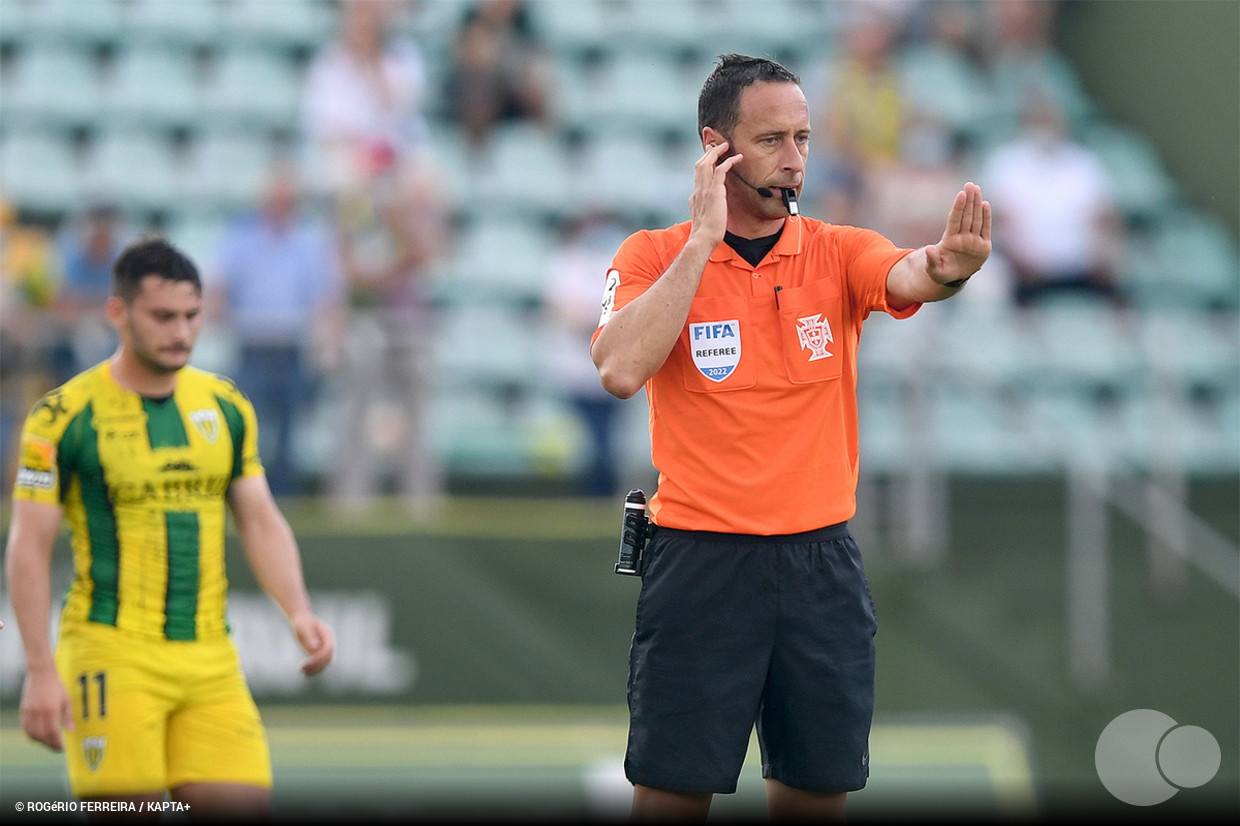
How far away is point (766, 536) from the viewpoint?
14.8 feet

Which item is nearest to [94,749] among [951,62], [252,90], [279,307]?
[279,307]

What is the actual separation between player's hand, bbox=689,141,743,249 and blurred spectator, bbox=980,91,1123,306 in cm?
747

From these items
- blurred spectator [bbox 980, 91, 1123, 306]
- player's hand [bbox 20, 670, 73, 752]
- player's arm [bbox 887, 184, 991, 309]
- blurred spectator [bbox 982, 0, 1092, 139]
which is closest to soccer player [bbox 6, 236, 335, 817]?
player's hand [bbox 20, 670, 73, 752]

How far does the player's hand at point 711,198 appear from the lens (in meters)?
4.39

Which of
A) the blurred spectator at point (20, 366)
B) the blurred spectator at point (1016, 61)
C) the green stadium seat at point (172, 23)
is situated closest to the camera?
the blurred spectator at point (20, 366)

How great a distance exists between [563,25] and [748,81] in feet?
32.3

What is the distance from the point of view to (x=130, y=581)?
5.68 m

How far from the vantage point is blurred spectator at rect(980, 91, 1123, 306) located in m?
11.6

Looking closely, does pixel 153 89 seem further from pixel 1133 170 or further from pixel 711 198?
pixel 711 198

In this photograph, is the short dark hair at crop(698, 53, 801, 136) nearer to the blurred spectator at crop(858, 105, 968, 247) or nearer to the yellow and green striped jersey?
the yellow and green striped jersey

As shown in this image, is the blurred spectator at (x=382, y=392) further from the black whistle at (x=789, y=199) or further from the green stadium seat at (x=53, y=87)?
the black whistle at (x=789, y=199)

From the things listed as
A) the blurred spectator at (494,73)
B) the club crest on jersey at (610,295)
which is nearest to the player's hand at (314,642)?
the club crest on jersey at (610,295)

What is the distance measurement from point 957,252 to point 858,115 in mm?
8107

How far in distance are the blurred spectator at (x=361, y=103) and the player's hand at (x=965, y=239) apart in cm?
749
